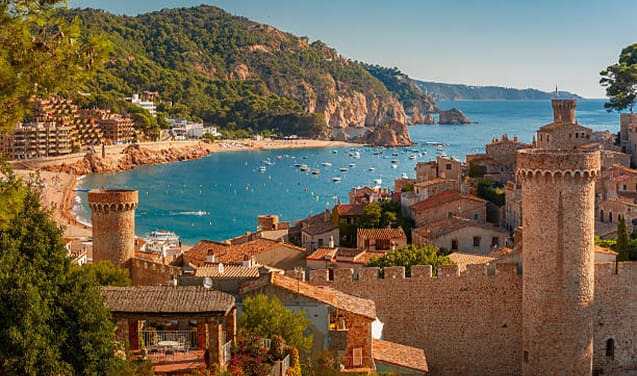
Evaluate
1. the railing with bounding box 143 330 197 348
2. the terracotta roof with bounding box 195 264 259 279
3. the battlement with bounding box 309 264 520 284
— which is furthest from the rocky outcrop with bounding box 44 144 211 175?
the railing with bounding box 143 330 197 348

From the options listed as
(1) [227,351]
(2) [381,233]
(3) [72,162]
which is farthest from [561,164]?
(3) [72,162]

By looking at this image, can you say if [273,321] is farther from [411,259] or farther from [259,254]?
[259,254]

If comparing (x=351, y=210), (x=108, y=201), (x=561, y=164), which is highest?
(x=561, y=164)

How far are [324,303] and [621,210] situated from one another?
55.6ft

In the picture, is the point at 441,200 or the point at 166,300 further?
the point at 441,200

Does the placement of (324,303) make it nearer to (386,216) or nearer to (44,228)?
(44,228)

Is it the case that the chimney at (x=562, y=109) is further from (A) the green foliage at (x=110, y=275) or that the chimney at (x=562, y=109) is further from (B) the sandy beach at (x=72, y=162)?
(A) the green foliage at (x=110, y=275)

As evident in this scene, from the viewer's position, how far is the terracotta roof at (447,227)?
82.6 ft

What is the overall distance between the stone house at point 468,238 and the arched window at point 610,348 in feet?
30.4

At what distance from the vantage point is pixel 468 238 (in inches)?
992

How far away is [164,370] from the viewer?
968cm

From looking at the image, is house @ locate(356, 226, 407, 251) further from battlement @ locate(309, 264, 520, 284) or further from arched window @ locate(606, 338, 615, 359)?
arched window @ locate(606, 338, 615, 359)

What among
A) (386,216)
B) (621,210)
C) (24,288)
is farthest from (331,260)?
(24,288)

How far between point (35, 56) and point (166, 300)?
11.4 ft
